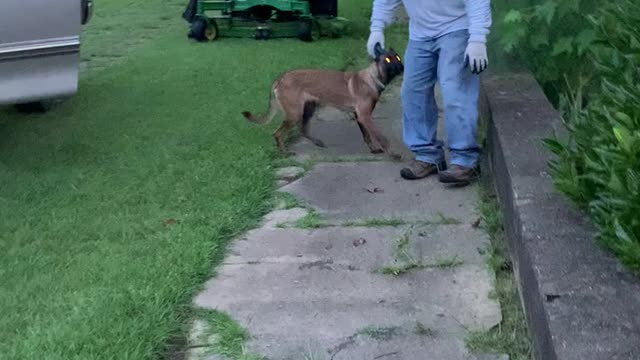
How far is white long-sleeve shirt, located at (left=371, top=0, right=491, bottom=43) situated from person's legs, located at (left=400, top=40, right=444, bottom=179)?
0.32 ft

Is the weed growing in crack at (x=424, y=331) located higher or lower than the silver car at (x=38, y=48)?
lower

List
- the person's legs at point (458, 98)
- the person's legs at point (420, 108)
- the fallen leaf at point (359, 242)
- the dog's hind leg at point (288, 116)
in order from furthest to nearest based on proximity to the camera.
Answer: the dog's hind leg at point (288, 116) < the person's legs at point (420, 108) < the person's legs at point (458, 98) < the fallen leaf at point (359, 242)

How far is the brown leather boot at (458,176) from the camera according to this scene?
584 cm

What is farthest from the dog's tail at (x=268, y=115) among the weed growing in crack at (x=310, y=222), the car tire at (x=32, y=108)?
the car tire at (x=32, y=108)

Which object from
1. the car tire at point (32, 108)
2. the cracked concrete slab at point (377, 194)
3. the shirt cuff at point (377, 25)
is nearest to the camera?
the cracked concrete slab at point (377, 194)

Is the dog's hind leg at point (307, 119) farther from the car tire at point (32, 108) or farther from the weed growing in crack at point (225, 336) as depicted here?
the weed growing in crack at point (225, 336)

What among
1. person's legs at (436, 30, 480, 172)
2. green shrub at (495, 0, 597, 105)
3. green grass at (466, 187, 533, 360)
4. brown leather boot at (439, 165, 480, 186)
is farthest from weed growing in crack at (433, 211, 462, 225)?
green shrub at (495, 0, 597, 105)

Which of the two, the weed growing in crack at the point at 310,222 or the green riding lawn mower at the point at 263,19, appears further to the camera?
the green riding lawn mower at the point at 263,19

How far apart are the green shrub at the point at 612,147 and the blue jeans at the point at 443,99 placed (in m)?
1.25

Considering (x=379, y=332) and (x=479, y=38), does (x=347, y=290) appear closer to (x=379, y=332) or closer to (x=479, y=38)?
(x=379, y=332)

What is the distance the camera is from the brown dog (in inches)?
260

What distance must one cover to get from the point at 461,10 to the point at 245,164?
1.49m

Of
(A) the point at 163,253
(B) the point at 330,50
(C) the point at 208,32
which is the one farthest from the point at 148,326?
(C) the point at 208,32

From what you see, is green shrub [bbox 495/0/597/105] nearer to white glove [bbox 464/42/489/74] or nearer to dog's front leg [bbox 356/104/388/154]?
white glove [bbox 464/42/489/74]
